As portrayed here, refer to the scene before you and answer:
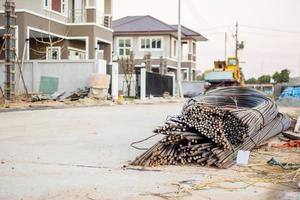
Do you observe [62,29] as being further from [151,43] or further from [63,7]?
[151,43]

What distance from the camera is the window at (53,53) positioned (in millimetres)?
32766

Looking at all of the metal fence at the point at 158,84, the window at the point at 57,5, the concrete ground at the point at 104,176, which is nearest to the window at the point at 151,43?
the metal fence at the point at 158,84

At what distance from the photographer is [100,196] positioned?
559cm

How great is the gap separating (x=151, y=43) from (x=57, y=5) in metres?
26.1

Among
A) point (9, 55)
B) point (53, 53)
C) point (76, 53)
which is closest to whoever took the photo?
point (9, 55)

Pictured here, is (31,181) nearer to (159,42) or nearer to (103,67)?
(103,67)

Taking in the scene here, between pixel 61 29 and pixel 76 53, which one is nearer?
pixel 61 29

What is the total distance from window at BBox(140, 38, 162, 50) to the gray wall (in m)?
30.3

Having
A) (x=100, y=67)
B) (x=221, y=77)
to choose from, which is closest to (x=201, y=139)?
(x=100, y=67)

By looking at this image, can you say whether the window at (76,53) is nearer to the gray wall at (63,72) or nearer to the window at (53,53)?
the window at (53,53)

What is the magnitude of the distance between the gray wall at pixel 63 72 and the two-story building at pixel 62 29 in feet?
3.98

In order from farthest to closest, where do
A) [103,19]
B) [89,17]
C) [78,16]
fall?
[103,19]
[78,16]
[89,17]

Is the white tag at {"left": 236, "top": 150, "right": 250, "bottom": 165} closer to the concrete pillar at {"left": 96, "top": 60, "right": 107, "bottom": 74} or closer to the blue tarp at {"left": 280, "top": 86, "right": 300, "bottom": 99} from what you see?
the concrete pillar at {"left": 96, "top": 60, "right": 107, "bottom": 74}

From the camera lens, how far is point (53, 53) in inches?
1330
